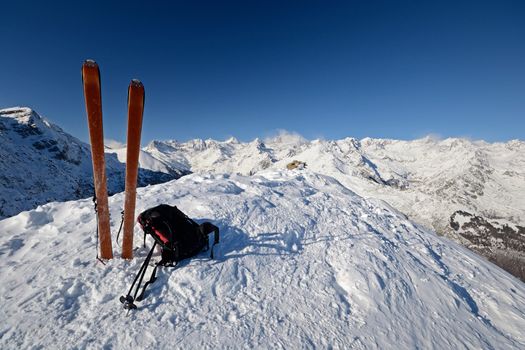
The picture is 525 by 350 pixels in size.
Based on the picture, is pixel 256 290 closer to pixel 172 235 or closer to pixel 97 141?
pixel 172 235

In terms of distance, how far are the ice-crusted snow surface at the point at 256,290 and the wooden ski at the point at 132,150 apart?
0.65 meters

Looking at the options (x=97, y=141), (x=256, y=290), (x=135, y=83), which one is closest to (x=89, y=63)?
(x=135, y=83)

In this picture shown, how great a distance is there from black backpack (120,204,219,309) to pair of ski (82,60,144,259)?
Result: 2.06ft

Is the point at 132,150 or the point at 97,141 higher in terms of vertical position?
the point at 97,141

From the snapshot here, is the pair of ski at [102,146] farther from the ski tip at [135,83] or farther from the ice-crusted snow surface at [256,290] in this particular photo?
the ice-crusted snow surface at [256,290]

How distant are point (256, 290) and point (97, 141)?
5343 mm

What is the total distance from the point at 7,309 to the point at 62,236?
3167mm

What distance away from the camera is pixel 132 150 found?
7.05 metres

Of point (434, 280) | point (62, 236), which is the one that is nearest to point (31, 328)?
point (62, 236)

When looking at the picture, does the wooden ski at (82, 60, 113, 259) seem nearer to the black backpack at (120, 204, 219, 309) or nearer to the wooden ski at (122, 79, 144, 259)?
the wooden ski at (122, 79, 144, 259)

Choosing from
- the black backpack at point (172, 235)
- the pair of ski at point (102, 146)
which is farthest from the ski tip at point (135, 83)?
the black backpack at point (172, 235)

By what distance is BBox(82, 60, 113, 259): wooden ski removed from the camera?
6.12 meters

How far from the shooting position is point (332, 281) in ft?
26.4

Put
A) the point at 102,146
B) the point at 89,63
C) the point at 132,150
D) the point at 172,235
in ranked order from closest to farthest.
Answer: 1. the point at 89,63
2. the point at 102,146
3. the point at 132,150
4. the point at 172,235
